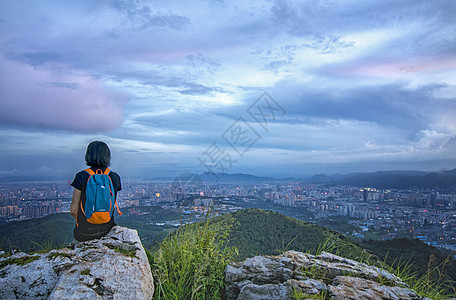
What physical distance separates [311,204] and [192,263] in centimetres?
3649

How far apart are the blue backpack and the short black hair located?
134mm

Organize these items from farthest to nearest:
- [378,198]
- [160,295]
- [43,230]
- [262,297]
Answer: [378,198] < [43,230] < [160,295] < [262,297]

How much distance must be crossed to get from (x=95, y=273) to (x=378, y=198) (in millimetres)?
45745

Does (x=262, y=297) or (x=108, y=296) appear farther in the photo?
(x=262, y=297)

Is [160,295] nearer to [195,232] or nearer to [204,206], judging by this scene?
[195,232]

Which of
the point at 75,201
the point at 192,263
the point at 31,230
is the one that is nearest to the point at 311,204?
the point at 31,230

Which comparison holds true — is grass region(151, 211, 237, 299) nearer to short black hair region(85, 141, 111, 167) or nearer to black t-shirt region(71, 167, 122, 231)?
black t-shirt region(71, 167, 122, 231)

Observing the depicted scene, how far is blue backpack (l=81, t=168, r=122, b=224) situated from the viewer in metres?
4.64

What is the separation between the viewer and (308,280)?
177 inches

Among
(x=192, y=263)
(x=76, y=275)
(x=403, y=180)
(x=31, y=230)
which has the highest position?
(x=76, y=275)

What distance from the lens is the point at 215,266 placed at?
5.04 metres

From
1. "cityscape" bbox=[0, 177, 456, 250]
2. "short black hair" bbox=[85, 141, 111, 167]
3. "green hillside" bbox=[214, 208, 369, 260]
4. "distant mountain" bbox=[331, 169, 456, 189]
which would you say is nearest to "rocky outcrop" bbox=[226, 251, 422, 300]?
"cityscape" bbox=[0, 177, 456, 250]

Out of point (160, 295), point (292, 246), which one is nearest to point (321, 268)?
point (160, 295)

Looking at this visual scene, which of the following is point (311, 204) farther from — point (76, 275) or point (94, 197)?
point (76, 275)
